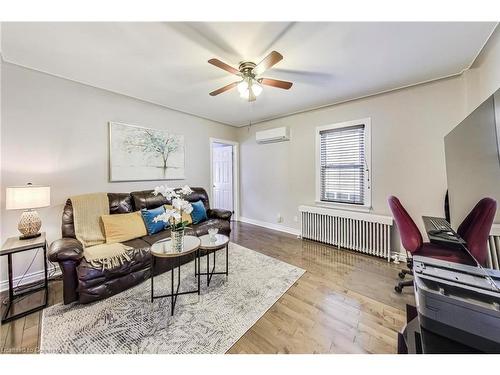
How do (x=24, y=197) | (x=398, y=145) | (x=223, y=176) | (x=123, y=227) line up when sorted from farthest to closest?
(x=223, y=176), (x=398, y=145), (x=123, y=227), (x=24, y=197)

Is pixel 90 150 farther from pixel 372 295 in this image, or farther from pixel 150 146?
pixel 372 295

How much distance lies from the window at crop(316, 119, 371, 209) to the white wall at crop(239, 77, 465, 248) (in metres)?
0.11

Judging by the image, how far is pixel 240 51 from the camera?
1.94 metres

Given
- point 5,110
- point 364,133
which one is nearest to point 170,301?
point 5,110

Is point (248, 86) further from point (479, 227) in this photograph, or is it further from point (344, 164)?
point (344, 164)

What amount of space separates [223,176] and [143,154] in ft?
7.99

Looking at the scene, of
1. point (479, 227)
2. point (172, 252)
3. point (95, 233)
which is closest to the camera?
point (479, 227)

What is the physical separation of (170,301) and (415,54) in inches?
138

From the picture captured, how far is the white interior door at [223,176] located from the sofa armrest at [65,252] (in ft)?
11.5

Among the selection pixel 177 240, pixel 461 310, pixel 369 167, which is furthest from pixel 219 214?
pixel 461 310

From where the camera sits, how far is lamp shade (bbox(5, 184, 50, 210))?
187 centimetres

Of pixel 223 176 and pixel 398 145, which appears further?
pixel 223 176

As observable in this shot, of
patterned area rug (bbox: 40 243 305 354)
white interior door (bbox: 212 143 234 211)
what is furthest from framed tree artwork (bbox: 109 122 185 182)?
patterned area rug (bbox: 40 243 305 354)

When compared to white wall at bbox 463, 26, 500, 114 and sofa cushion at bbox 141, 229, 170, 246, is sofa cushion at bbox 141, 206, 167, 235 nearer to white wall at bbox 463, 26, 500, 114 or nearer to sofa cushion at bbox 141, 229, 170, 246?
sofa cushion at bbox 141, 229, 170, 246
